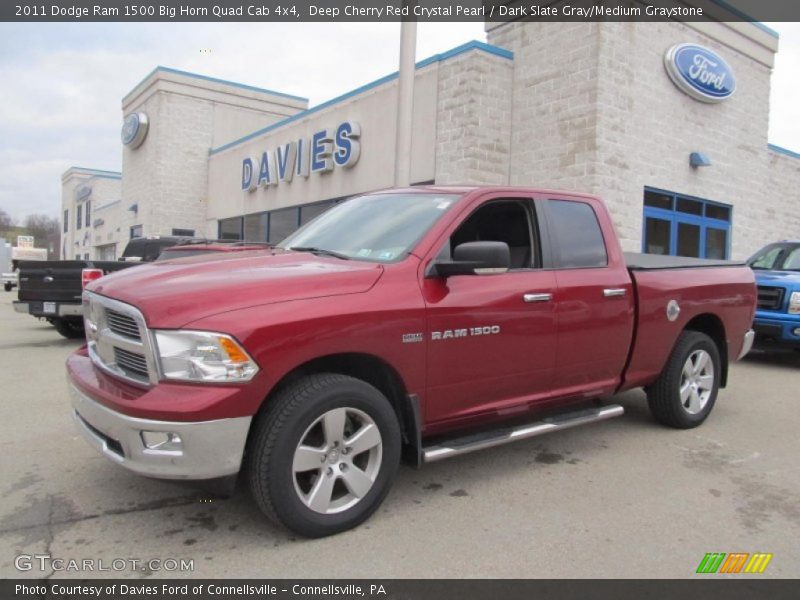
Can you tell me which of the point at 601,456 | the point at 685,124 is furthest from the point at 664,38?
the point at 601,456

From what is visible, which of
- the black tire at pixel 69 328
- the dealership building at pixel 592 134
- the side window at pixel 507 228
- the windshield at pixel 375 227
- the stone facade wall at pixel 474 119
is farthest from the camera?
the stone facade wall at pixel 474 119

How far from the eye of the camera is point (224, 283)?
309cm

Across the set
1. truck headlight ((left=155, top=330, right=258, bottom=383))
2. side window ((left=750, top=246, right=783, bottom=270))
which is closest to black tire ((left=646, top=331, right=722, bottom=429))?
truck headlight ((left=155, top=330, right=258, bottom=383))

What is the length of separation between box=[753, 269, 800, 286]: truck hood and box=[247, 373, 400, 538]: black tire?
7.20m

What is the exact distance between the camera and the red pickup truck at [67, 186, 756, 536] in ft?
9.43

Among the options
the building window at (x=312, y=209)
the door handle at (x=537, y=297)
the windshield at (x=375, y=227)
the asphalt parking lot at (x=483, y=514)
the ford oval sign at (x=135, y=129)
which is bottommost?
the asphalt parking lot at (x=483, y=514)

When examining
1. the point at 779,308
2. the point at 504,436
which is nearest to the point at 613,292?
the point at 504,436

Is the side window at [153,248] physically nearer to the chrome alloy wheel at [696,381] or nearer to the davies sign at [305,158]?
the davies sign at [305,158]

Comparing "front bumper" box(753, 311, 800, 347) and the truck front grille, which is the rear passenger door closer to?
"front bumper" box(753, 311, 800, 347)

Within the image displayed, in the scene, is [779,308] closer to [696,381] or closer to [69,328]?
[696,381]

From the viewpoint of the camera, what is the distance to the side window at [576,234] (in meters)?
4.45

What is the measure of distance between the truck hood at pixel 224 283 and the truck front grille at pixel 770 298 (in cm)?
706

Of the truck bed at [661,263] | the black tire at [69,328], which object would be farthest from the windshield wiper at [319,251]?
the black tire at [69,328]

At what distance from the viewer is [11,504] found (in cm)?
358
